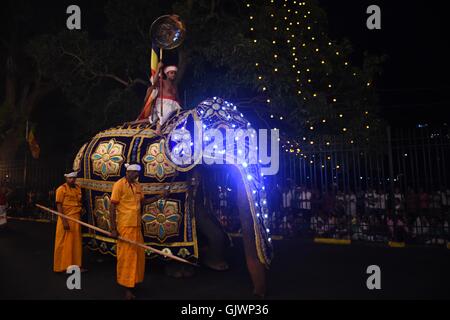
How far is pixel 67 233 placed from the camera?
5910 millimetres

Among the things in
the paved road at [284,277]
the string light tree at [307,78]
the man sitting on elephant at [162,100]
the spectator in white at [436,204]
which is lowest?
the paved road at [284,277]

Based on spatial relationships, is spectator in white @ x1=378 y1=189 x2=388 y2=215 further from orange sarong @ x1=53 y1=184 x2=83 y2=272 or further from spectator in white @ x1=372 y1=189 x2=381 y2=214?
orange sarong @ x1=53 y1=184 x2=83 y2=272

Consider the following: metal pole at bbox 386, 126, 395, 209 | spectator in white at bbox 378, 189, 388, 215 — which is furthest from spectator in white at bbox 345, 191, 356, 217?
metal pole at bbox 386, 126, 395, 209

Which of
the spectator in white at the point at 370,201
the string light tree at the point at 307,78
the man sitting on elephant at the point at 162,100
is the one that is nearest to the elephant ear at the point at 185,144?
the man sitting on elephant at the point at 162,100

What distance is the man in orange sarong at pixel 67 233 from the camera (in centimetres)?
583

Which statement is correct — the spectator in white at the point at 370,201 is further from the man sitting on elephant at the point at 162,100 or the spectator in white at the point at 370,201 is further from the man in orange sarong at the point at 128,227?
the man in orange sarong at the point at 128,227

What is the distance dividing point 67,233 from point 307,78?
5.99 metres

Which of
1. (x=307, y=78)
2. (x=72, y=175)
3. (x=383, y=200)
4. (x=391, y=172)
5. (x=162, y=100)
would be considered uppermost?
(x=307, y=78)

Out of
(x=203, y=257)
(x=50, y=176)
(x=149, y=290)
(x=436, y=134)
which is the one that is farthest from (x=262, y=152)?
(x=50, y=176)

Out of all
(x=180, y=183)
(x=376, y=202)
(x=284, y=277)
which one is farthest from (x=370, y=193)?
(x=180, y=183)

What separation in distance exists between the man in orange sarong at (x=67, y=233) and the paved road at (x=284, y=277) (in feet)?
0.81

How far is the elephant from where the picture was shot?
14.6 feet

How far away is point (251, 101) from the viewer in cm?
976

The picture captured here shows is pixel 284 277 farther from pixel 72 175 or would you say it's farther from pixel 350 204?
pixel 350 204
